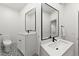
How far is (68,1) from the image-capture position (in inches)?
41.3

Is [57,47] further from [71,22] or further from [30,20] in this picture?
[30,20]

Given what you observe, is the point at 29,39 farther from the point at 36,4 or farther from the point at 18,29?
the point at 36,4

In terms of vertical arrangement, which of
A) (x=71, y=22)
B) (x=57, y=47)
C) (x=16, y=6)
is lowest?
(x=57, y=47)

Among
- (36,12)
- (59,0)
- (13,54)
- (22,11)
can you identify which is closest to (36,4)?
(36,12)

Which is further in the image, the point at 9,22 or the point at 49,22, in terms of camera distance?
the point at 49,22

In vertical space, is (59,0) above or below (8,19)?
above

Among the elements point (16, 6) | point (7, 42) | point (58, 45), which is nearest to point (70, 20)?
point (58, 45)

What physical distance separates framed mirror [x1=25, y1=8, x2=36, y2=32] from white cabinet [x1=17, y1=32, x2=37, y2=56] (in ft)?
0.31

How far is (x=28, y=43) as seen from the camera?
39.6 inches

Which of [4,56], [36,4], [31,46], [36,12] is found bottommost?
[4,56]

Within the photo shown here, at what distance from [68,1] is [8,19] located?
0.99 meters

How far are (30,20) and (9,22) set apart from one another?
318 mm

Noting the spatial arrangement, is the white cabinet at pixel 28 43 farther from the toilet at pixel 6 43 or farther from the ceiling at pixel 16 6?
the ceiling at pixel 16 6

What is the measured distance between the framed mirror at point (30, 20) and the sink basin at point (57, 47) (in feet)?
1.13
